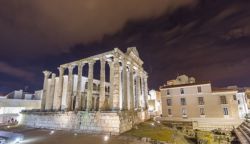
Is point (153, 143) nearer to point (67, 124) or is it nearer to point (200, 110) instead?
point (67, 124)

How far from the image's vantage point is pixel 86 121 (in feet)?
60.7

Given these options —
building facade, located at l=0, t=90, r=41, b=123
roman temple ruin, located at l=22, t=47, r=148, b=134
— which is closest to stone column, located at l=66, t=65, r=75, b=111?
roman temple ruin, located at l=22, t=47, r=148, b=134

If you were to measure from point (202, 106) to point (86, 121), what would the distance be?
1001 inches

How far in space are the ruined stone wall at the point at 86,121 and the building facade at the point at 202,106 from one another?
18174 millimetres

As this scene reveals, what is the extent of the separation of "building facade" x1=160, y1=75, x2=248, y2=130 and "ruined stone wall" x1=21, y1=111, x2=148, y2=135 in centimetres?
1817

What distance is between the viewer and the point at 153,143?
12.4 meters

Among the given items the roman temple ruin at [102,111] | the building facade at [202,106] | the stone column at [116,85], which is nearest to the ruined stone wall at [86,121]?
the roman temple ruin at [102,111]

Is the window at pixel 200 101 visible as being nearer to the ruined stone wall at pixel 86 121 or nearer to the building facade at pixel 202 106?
the building facade at pixel 202 106

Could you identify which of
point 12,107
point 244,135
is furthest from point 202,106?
point 12,107

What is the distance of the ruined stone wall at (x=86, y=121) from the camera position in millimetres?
16562

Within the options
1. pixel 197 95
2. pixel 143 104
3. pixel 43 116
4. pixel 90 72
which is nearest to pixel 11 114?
pixel 43 116

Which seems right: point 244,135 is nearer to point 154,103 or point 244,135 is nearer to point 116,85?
point 116,85

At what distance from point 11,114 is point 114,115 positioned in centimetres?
3032

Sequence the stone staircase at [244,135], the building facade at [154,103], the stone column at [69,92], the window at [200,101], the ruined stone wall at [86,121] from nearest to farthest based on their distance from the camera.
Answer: the stone staircase at [244,135] < the ruined stone wall at [86,121] < the stone column at [69,92] < the window at [200,101] < the building facade at [154,103]
